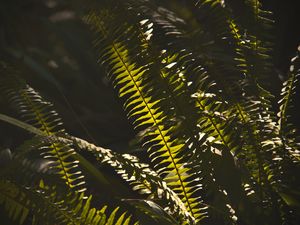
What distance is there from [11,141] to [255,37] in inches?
36.9

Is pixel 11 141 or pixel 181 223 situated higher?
pixel 11 141

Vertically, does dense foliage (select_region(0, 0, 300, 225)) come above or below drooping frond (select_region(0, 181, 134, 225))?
above

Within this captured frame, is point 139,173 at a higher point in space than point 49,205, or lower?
higher

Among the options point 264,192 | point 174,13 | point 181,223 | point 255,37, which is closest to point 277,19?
point 174,13

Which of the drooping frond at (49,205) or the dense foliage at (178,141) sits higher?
the dense foliage at (178,141)

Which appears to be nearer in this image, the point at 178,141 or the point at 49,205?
the point at 49,205

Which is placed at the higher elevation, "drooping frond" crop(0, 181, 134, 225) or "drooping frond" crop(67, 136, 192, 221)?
"drooping frond" crop(67, 136, 192, 221)

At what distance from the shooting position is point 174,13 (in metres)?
1.46

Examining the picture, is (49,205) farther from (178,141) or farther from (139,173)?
(178,141)

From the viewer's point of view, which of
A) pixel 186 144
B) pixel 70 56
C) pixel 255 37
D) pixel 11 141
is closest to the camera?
pixel 186 144

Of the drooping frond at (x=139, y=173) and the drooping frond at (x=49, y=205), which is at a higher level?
the drooping frond at (x=139, y=173)

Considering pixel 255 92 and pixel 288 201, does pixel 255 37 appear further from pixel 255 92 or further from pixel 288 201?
pixel 288 201

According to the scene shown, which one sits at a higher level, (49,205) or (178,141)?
(178,141)

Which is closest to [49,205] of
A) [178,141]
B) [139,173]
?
[139,173]
